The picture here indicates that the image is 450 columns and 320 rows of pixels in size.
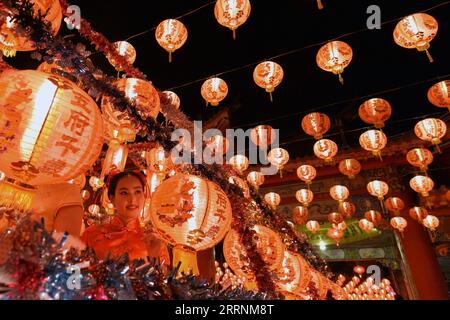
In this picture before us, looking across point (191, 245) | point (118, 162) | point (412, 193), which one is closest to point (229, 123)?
point (412, 193)

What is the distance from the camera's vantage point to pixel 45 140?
1.65 meters

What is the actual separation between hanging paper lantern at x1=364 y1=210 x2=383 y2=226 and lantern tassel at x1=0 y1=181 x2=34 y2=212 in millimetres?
9273

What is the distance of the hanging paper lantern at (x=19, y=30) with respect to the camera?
1901mm

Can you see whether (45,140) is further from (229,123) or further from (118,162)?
(229,123)

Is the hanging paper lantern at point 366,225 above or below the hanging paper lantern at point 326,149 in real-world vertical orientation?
below

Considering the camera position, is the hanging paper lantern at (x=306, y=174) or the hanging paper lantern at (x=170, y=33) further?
the hanging paper lantern at (x=306, y=174)

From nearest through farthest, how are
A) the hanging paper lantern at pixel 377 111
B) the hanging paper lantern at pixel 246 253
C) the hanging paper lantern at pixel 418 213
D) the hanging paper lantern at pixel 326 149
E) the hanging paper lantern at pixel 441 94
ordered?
1. the hanging paper lantern at pixel 246 253
2. the hanging paper lantern at pixel 441 94
3. the hanging paper lantern at pixel 377 111
4. the hanging paper lantern at pixel 326 149
5. the hanging paper lantern at pixel 418 213

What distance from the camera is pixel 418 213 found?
8367 millimetres

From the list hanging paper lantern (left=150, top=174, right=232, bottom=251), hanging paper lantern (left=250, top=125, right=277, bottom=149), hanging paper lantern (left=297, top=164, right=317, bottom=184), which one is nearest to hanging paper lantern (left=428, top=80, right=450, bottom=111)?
hanging paper lantern (left=250, top=125, right=277, bottom=149)

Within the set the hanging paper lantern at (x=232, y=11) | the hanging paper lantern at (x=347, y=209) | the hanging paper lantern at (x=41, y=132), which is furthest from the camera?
the hanging paper lantern at (x=347, y=209)

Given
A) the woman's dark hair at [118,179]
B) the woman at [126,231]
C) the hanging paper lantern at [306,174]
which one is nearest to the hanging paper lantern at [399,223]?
the hanging paper lantern at [306,174]

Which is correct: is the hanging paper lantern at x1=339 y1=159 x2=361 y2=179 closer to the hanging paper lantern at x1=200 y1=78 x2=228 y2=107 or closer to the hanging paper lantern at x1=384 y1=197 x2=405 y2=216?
the hanging paper lantern at x1=384 y1=197 x2=405 y2=216

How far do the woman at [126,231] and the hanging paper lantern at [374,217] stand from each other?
27.4ft

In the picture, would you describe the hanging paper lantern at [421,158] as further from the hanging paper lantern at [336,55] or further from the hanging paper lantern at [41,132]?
the hanging paper lantern at [41,132]
